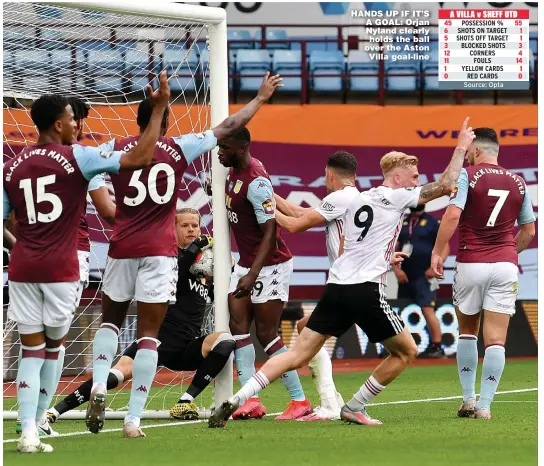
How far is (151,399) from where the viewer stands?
33.3 feet

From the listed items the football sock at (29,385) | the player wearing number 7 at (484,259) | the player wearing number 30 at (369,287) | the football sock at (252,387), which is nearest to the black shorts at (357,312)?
the player wearing number 30 at (369,287)

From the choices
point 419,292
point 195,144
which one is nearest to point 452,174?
point 195,144

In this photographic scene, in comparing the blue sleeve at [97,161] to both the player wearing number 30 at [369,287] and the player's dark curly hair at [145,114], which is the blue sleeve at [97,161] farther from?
the player wearing number 30 at [369,287]

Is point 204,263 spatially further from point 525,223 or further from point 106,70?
point 106,70

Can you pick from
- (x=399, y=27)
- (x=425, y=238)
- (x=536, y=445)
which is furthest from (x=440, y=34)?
(x=536, y=445)

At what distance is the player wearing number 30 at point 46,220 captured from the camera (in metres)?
6.33

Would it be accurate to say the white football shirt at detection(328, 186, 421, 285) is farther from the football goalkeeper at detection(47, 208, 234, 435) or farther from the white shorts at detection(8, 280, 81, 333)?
the white shorts at detection(8, 280, 81, 333)

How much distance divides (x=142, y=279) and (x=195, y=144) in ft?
3.05

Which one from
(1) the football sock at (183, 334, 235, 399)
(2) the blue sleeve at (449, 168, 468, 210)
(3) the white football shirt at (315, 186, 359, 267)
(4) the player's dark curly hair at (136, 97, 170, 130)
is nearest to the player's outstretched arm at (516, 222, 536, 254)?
(2) the blue sleeve at (449, 168, 468, 210)

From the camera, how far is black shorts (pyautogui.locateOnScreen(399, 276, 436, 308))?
51.3 feet

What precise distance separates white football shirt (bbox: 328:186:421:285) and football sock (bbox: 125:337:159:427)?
1.37m

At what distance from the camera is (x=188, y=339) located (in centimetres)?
893

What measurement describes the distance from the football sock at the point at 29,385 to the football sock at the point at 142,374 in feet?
2.37

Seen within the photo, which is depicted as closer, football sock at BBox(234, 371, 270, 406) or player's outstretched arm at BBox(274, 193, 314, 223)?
football sock at BBox(234, 371, 270, 406)
